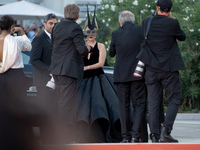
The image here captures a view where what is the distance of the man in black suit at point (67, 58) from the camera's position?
7285 mm

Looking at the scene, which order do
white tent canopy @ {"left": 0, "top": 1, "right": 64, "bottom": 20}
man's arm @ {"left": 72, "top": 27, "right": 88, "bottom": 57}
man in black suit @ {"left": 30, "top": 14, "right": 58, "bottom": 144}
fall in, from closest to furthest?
man's arm @ {"left": 72, "top": 27, "right": 88, "bottom": 57}
man in black suit @ {"left": 30, "top": 14, "right": 58, "bottom": 144}
white tent canopy @ {"left": 0, "top": 1, "right": 64, "bottom": 20}

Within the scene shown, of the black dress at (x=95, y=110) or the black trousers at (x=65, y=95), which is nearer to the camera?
the black trousers at (x=65, y=95)

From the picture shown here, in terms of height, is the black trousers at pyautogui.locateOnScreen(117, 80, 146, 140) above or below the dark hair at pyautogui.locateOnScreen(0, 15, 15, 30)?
below

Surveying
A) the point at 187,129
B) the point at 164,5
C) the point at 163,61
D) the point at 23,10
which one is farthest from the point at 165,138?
the point at 23,10

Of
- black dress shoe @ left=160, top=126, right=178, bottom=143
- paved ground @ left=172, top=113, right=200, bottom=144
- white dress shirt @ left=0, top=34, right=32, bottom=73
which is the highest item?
white dress shirt @ left=0, top=34, right=32, bottom=73

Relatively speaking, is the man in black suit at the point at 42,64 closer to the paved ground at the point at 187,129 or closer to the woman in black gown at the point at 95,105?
the woman in black gown at the point at 95,105

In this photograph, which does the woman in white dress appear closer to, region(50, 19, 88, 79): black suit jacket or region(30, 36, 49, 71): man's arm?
region(30, 36, 49, 71): man's arm

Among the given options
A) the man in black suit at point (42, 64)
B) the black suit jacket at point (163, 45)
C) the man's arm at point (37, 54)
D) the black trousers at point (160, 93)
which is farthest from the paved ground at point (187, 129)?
the man's arm at point (37, 54)

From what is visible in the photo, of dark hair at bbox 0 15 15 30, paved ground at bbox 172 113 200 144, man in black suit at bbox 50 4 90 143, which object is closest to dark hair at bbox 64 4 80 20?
man in black suit at bbox 50 4 90 143

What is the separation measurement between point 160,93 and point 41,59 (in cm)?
204

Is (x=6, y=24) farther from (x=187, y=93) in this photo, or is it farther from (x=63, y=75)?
(x=187, y=93)

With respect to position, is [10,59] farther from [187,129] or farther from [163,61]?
[187,129]

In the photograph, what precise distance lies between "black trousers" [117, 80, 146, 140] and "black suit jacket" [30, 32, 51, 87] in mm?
1200

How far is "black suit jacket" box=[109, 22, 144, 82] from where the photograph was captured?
7414 mm
